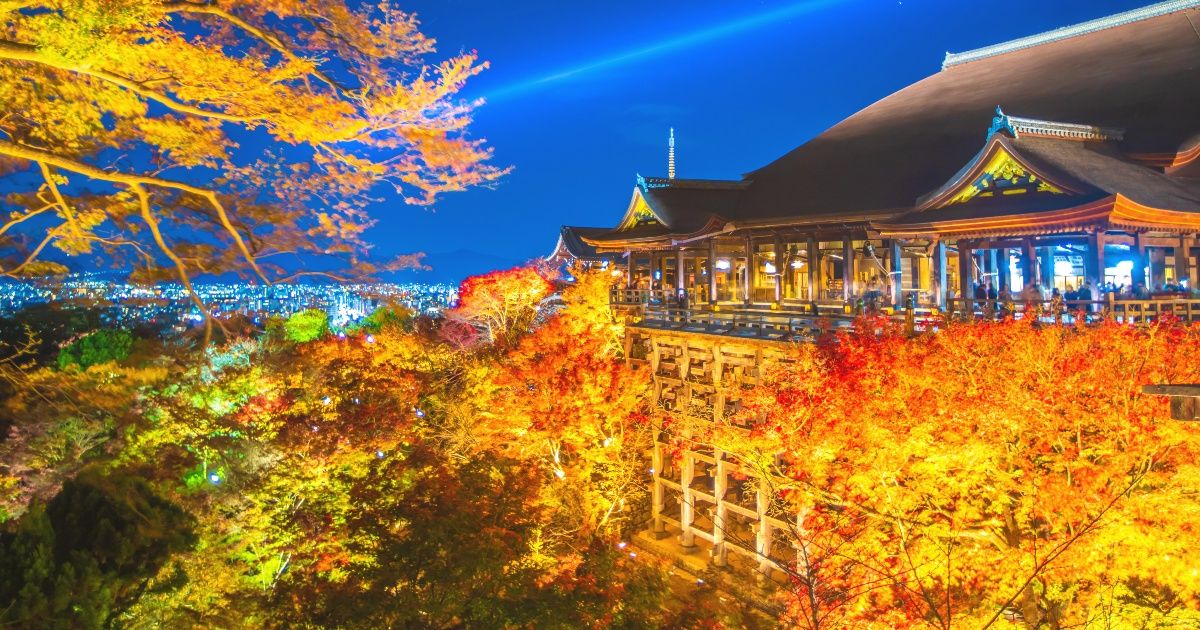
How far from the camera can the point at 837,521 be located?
13008mm

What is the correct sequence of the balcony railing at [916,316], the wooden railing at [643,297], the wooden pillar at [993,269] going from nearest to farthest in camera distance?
1. the balcony railing at [916,316]
2. the wooden pillar at [993,269]
3. the wooden railing at [643,297]

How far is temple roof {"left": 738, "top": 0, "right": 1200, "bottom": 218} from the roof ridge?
Result: 0.30 ft

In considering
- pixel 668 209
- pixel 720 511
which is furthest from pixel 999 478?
pixel 668 209

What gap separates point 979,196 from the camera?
649 inches

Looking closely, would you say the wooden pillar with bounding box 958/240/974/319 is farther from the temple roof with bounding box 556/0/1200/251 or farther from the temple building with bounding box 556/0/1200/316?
the temple roof with bounding box 556/0/1200/251

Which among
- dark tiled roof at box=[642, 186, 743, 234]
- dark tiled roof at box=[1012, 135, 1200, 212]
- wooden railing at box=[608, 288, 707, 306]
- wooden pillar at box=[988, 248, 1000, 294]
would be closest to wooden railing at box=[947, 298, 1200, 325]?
dark tiled roof at box=[1012, 135, 1200, 212]

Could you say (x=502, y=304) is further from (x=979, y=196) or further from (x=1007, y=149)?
(x=1007, y=149)

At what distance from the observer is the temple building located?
15203 millimetres

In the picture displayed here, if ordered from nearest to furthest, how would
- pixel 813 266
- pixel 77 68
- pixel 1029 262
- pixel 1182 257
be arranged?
A: 1. pixel 77 68
2. pixel 1182 257
3. pixel 1029 262
4. pixel 813 266

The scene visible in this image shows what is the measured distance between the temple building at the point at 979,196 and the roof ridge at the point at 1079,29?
62mm

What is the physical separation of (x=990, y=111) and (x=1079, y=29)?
284 inches

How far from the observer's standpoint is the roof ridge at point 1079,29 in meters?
24.5

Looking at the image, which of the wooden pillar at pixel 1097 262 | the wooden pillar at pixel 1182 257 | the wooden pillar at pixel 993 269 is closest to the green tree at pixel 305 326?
the wooden pillar at pixel 993 269

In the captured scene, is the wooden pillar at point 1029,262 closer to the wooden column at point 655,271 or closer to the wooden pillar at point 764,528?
the wooden pillar at point 764,528
